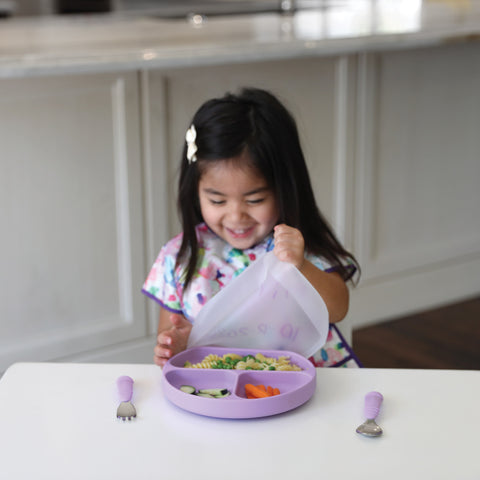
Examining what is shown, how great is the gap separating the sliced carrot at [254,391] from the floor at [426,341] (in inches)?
64.8

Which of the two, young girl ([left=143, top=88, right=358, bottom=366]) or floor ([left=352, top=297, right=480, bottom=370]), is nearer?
young girl ([left=143, top=88, right=358, bottom=366])

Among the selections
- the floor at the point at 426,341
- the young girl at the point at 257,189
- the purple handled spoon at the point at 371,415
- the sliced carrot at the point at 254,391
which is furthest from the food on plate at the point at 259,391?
the floor at the point at 426,341

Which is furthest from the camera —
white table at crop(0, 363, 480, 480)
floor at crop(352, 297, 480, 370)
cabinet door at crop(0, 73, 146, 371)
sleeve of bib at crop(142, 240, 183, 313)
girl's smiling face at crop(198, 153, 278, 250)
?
floor at crop(352, 297, 480, 370)

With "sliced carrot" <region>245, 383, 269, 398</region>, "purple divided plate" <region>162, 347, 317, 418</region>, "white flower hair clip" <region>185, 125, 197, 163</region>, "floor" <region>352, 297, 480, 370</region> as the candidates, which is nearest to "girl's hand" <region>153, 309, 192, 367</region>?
"purple divided plate" <region>162, 347, 317, 418</region>

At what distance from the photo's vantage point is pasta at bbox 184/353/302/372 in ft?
3.22

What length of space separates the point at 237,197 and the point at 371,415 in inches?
19.5

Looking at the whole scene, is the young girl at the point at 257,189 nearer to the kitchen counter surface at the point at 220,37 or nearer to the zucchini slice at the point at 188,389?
the zucchini slice at the point at 188,389

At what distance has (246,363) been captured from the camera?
98 cm

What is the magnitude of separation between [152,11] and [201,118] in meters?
3.07

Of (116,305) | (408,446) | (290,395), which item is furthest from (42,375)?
(116,305)

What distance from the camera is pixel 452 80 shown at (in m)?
2.80

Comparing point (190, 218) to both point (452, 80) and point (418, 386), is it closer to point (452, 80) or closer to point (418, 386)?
point (418, 386)

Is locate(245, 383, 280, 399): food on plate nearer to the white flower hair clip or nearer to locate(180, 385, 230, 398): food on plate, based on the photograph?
locate(180, 385, 230, 398): food on plate

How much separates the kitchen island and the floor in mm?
67
